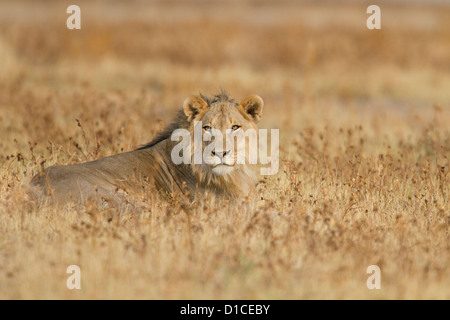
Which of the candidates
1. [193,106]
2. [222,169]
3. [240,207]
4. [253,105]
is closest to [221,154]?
[222,169]

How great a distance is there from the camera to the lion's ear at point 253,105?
26.3ft

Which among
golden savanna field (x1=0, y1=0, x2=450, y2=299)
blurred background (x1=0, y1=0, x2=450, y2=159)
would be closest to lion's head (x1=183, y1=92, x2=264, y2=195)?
golden savanna field (x1=0, y1=0, x2=450, y2=299)

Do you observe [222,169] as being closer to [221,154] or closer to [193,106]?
[221,154]

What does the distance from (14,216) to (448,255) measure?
4337 millimetres

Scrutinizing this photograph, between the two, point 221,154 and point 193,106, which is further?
point 193,106

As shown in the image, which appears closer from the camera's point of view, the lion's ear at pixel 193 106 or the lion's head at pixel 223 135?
the lion's head at pixel 223 135

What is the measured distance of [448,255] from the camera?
6551 mm

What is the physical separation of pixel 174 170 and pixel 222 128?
0.96m

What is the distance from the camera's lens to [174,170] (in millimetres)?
8250

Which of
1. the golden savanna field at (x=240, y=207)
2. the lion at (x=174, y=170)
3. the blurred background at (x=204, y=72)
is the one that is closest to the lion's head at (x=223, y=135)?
the lion at (x=174, y=170)

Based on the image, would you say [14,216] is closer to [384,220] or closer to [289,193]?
[289,193]

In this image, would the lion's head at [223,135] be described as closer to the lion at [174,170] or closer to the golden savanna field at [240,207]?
the lion at [174,170]

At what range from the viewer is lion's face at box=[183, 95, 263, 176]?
7.59 meters
